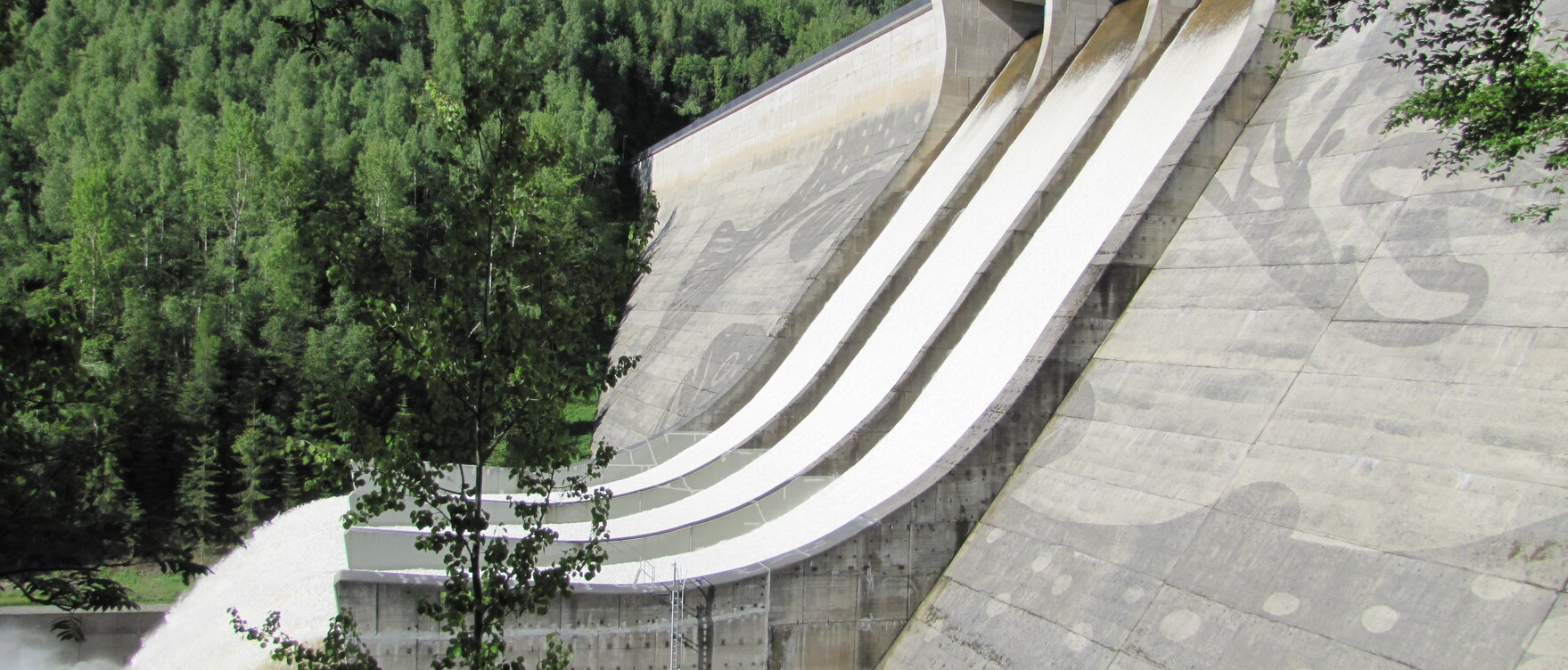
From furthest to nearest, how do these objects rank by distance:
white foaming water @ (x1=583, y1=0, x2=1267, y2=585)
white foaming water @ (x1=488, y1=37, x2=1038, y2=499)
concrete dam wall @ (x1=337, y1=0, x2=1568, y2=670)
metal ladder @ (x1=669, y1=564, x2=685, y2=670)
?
white foaming water @ (x1=488, y1=37, x2=1038, y2=499), white foaming water @ (x1=583, y1=0, x2=1267, y2=585), metal ladder @ (x1=669, y1=564, x2=685, y2=670), concrete dam wall @ (x1=337, y1=0, x2=1568, y2=670)

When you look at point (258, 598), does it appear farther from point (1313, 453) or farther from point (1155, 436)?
point (1313, 453)

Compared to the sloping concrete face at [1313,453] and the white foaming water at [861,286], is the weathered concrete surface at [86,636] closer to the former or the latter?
the white foaming water at [861,286]

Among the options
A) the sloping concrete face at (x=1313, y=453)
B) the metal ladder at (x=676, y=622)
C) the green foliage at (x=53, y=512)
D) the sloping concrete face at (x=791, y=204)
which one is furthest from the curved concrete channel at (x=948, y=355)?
the green foliage at (x=53, y=512)

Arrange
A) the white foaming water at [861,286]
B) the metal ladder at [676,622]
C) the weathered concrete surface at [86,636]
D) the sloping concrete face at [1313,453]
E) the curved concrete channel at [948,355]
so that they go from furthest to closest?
the weathered concrete surface at [86,636], the white foaming water at [861,286], the curved concrete channel at [948,355], the metal ladder at [676,622], the sloping concrete face at [1313,453]

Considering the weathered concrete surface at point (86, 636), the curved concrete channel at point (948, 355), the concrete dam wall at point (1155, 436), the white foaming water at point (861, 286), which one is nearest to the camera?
the concrete dam wall at point (1155, 436)

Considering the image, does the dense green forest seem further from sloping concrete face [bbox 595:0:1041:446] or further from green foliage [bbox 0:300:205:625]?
sloping concrete face [bbox 595:0:1041:446]

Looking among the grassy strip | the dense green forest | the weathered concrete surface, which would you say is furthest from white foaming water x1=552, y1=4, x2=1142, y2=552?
the grassy strip

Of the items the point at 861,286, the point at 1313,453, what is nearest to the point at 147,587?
the point at 861,286
